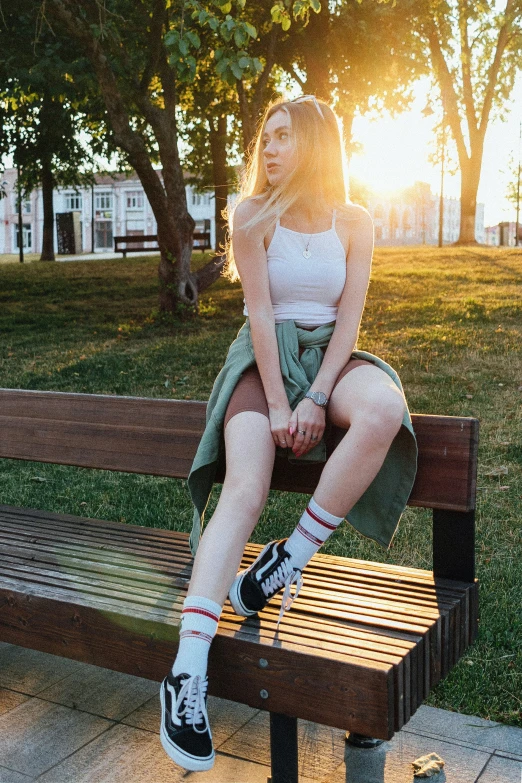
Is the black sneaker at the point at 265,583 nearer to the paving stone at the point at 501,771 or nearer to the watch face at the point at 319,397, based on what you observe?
the watch face at the point at 319,397

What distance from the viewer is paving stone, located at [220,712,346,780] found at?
2.63m

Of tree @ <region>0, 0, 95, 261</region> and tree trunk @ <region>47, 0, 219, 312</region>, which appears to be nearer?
tree trunk @ <region>47, 0, 219, 312</region>

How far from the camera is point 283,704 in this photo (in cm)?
214

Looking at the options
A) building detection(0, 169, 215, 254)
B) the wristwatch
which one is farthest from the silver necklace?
building detection(0, 169, 215, 254)

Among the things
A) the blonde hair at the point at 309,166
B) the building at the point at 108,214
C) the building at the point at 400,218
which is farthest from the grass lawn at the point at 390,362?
the building at the point at 400,218

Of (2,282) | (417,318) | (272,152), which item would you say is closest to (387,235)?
(2,282)

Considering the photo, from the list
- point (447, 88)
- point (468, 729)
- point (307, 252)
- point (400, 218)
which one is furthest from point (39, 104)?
point (400, 218)

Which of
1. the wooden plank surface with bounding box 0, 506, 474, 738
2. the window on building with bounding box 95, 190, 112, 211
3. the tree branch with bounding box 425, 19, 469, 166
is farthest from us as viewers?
the window on building with bounding box 95, 190, 112, 211

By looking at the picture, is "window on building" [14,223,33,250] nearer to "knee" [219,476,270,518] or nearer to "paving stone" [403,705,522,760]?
"paving stone" [403,705,522,760]

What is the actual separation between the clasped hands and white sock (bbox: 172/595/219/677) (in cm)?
57

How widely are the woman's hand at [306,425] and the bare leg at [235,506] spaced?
0.08 metres

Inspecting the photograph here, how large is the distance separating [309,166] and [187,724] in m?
1.77

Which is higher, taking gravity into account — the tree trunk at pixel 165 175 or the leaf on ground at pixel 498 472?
the tree trunk at pixel 165 175

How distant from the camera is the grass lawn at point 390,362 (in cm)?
379
